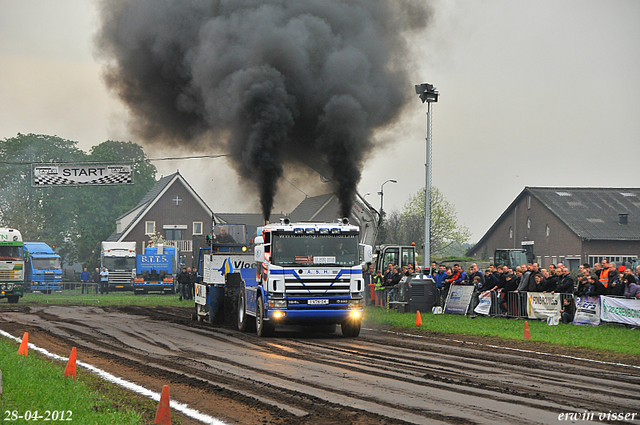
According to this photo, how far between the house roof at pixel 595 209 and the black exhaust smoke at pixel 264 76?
35.5 meters

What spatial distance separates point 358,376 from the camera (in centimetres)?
1103

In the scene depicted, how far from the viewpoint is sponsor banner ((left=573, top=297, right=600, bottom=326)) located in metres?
19.7

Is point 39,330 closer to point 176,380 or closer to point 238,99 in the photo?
point 238,99

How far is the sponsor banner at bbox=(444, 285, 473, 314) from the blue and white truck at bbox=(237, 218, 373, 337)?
787 cm

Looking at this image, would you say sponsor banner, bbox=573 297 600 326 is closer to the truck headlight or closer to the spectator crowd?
the spectator crowd

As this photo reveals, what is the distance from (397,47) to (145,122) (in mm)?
9537

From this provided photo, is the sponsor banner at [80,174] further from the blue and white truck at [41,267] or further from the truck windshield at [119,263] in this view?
the blue and white truck at [41,267]

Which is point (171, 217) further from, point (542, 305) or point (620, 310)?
point (620, 310)

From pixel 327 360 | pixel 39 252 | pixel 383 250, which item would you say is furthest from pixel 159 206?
pixel 327 360

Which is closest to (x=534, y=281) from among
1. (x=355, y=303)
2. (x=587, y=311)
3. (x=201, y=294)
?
(x=587, y=311)

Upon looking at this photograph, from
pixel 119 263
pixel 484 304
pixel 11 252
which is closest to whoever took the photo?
pixel 484 304

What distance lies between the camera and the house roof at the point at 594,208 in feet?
189

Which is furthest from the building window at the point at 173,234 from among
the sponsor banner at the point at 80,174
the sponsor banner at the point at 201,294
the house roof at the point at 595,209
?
the sponsor banner at the point at 201,294

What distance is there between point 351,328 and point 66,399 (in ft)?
33.2
